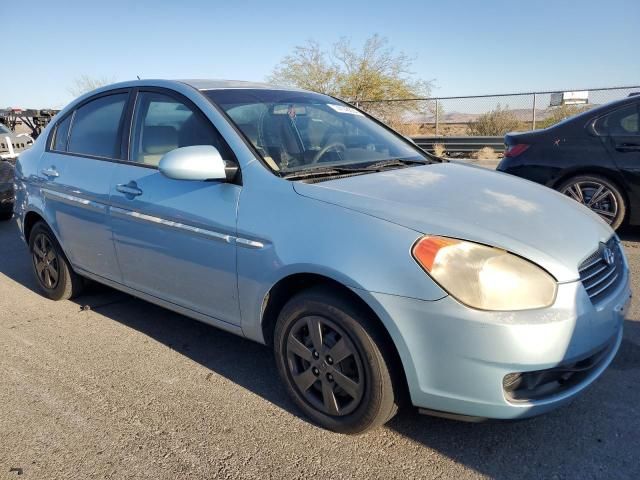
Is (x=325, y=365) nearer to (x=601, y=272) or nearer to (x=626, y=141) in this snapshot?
(x=601, y=272)

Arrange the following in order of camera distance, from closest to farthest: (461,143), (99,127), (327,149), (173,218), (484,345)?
Result: (484,345) < (173,218) < (327,149) < (99,127) < (461,143)

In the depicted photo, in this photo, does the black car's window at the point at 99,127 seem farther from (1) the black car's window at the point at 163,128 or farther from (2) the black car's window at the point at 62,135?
(1) the black car's window at the point at 163,128

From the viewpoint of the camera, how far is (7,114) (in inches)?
685

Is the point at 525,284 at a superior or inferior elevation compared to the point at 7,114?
inferior

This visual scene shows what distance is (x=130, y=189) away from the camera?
3.44 metres

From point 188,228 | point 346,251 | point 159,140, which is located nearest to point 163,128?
point 159,140

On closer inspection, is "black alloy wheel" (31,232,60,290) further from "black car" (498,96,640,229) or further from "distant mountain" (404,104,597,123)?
"distant mountain" (404,104,597,123)

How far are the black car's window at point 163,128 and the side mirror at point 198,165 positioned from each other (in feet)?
0.82

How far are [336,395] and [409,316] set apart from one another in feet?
2.10

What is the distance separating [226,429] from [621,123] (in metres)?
5.08

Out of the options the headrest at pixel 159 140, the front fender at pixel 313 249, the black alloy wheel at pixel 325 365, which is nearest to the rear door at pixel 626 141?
the front fender at pixel 313 249

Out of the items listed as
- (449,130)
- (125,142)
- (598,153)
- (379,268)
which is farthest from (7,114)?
(379,268)

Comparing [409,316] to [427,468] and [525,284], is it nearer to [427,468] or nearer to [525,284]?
[525,284]

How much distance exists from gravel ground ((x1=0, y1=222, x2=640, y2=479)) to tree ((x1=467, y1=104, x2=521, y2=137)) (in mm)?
14280
